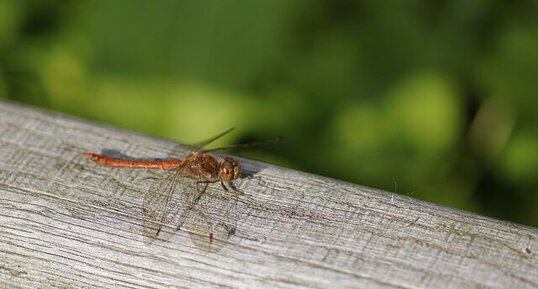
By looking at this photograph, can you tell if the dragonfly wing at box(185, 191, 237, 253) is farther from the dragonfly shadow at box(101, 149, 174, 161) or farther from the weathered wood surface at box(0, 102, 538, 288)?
the dragonfly shadow at box(101, 149, 174, 161)

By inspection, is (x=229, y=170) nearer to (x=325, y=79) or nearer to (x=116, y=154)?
(x=116, y=154)

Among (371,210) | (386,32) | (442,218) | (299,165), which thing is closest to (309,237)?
(371,210)

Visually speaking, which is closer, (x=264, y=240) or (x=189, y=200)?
(x=264, y=240)

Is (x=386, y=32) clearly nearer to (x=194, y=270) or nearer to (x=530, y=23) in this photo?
(x=530, y=23)

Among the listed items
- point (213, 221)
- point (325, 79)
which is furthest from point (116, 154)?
point (325, 79)

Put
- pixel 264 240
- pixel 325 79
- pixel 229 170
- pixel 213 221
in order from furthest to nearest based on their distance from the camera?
pixel 325 79
pixel 229 170
pixel 213 221
pixel 264 240

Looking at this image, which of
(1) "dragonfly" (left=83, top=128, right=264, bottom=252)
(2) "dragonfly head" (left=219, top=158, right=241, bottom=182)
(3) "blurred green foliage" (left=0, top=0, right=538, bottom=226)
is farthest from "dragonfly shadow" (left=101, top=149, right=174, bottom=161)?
(3) "blurred green foliage" (left=0, top=0, right=538, bottom=226)
